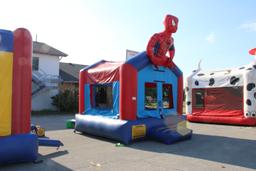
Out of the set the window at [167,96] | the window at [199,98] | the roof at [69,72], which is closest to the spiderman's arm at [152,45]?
the window at [167,96]

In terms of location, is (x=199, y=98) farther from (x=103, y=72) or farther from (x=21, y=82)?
(x=21, y=82)

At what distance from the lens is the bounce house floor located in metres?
8.69

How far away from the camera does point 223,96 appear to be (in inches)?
581

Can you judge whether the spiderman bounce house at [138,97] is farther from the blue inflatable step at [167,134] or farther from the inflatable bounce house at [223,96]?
the inflatable bounce house at [223,96]

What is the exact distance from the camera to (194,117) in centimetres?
1571

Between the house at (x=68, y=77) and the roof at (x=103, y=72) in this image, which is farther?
the house at (x=68, y=77)

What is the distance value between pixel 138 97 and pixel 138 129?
3.42ft

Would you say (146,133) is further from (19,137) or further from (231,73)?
(231,73)

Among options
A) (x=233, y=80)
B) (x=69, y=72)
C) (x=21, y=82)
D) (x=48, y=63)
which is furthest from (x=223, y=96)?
(x=69, y=72)

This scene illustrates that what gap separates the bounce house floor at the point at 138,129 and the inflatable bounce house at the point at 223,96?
479 cm

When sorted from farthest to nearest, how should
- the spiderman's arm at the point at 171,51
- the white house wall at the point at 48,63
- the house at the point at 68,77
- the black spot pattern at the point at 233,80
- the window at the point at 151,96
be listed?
the house at the point at 68,77 < the white house wall at the point at 48,63 < the black spot pattern at the point at 233,80 < the spiderman's arm at the point at 171,51 < the window at the point at 151,96

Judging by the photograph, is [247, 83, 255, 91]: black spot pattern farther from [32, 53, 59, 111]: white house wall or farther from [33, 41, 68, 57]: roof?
[33, 41, 68, 57]: roof

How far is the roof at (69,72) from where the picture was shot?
25748mm

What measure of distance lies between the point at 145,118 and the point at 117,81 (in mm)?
1520
